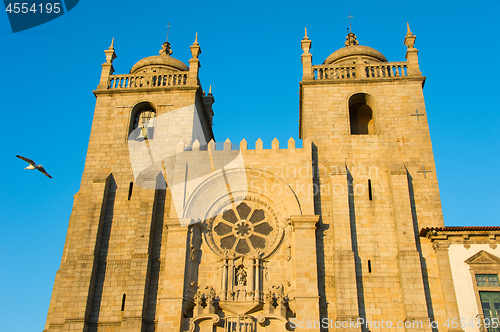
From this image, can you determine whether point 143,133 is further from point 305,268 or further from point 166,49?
point 305,268

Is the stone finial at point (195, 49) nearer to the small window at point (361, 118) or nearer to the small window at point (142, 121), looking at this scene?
the small window at point (142, 121)

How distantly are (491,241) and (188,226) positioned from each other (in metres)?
12.7

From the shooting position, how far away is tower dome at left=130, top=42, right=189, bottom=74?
3055 centimetres

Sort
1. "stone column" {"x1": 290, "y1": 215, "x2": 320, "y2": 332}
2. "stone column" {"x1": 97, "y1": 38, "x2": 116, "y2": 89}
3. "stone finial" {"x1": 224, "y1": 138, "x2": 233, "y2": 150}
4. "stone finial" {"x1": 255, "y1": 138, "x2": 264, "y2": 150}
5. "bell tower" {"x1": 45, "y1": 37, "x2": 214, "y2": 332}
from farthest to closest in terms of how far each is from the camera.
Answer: "stone column" {"x1": 97, "y1": 38, "x2": 116, "y2": 89}, "stone finial" {"x1": 224, "y1": 138, "x2": 233, "y2": 150}, "stone finial" {"x1": 255, "y1": 138, "x2": 264, "y2": 150}, "bell tower" {"x1": 45, "y1": 37, "x2": 214, "y2": 332}, "stone column" {"x1": 290, "y1": 215, "x2": 320, "y2": 332}

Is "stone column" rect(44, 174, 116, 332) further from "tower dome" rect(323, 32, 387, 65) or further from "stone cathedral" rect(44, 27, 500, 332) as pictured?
"tower dome" rect(323, 32, 387, 65)

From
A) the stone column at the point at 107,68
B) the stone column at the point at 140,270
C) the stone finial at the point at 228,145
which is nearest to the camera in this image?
the stone column at the point at 140,270

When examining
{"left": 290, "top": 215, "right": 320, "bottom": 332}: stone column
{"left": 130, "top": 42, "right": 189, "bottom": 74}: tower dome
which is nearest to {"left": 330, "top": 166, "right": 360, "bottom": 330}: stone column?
{"left": 290, "top": 215, "right": 320, "bottom": 332}: stone column

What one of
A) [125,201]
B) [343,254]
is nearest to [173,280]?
[125,201]

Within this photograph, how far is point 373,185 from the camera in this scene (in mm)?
24328

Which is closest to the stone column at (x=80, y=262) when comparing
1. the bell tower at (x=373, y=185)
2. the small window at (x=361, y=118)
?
the bell tower at (x=373, y=185)

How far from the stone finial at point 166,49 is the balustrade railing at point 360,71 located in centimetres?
980

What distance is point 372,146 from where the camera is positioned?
83.5 ft

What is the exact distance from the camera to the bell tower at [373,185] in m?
21.3

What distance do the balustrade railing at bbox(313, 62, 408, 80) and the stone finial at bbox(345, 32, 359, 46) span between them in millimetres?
4133
